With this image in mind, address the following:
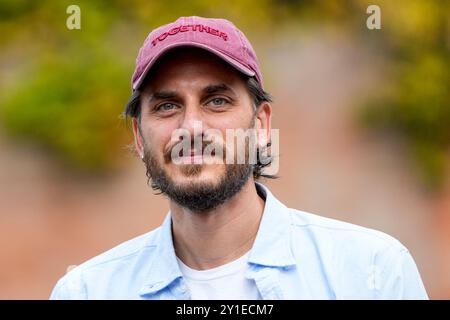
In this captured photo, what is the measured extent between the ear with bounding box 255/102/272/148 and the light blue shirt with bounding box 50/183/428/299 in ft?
0.62

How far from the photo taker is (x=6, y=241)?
17.3 feet

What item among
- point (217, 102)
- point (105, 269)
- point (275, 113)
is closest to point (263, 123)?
point (217, 102)

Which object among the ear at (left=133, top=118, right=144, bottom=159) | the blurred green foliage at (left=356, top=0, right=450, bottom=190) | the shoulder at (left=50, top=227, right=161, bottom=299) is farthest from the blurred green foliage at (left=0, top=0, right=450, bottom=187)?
the shoulder at (left=50, top=227, right=161, bottom=299)

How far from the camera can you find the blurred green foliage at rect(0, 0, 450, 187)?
210 inches

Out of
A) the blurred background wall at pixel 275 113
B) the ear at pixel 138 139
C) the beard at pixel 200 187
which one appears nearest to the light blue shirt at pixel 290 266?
the beard at pixel 200 187

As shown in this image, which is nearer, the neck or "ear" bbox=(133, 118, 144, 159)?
the neck

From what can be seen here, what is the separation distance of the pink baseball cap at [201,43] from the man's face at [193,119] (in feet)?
0.12

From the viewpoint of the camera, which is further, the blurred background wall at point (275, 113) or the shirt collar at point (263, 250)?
the blurred background wall at point (275, 113)

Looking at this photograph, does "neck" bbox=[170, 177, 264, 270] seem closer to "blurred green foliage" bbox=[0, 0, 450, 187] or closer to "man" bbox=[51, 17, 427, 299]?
"man" bbox=[51, 17, 427, 299]

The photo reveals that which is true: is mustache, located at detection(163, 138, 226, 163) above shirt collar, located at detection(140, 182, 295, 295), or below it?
above

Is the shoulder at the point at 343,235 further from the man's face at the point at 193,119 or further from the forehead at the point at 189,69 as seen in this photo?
the forehead at the point at 189,69

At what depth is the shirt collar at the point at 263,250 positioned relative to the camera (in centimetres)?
227

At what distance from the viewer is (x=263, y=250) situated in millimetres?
2289
